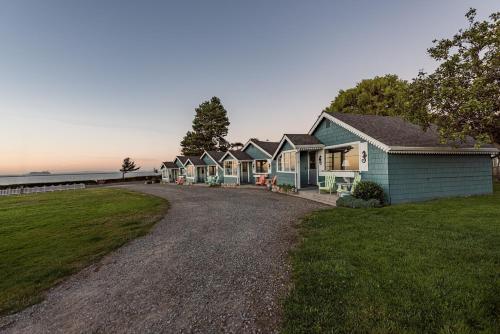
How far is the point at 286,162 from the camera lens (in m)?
18.2

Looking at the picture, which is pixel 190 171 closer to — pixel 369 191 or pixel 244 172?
pixel 244 172

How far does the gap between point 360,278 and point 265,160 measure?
19.9 metres

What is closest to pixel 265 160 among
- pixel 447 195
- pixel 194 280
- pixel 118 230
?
pixel 447 195

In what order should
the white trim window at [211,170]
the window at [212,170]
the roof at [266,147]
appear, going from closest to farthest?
the roof at [266,147]
the white trim window at [211,170]
the window at [212,170]

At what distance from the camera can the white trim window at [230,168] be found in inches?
1050

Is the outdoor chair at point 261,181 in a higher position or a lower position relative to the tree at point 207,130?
lower

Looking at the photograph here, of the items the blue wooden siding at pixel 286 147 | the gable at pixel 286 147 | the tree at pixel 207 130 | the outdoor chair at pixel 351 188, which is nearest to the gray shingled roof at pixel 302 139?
the gable at pixel 286 147

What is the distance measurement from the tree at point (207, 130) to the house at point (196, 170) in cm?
1486

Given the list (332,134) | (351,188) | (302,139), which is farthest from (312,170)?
(351,188)

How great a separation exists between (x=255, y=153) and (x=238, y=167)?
2638 millimetres

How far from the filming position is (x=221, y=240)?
6676 millimetres

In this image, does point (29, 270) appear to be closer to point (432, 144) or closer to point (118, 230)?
point (118, 230)

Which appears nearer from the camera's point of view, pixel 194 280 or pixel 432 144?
pixel 194 280

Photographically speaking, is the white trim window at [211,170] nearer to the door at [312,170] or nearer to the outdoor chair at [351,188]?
the door at [312,170]
